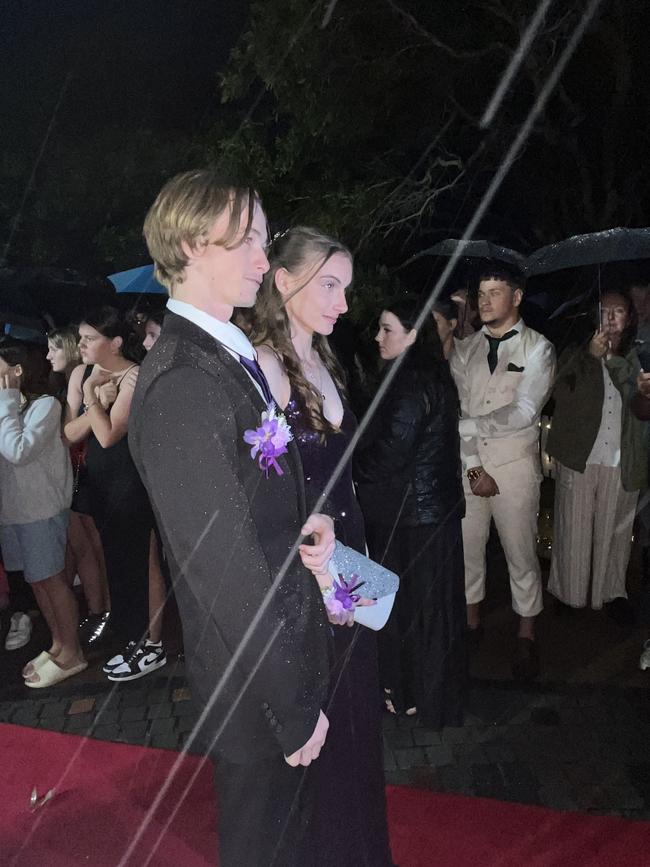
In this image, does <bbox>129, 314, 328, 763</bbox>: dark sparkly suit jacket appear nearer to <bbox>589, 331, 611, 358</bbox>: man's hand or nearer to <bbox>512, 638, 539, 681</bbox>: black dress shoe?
<bbox>512, 638, 539, 681</bbox>: black dress shoe

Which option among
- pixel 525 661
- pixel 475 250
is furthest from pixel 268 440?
pixel 475 250

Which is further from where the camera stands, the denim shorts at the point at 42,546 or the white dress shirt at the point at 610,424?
the white dress shirt at the point at 610,424

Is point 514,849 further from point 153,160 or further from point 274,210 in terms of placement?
point 153,160

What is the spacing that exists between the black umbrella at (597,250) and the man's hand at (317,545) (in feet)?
12.2

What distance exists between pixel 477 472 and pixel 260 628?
2.65 metres

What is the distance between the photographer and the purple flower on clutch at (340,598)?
1843mm

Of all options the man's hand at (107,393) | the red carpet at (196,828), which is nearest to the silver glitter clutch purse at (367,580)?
the red carpet at (196,828)

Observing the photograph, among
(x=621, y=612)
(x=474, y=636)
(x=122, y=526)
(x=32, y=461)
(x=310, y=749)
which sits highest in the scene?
(x=310, y=749)

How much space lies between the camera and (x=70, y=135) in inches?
739

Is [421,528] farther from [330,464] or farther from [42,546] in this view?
[42,546]

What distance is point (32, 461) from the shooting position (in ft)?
12.7

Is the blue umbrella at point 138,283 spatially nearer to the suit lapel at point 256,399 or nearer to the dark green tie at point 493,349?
the dark green tie at point 493,349

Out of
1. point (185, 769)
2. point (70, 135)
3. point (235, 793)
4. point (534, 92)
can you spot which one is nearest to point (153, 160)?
point (70, 135)

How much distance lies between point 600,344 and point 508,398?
867mm
